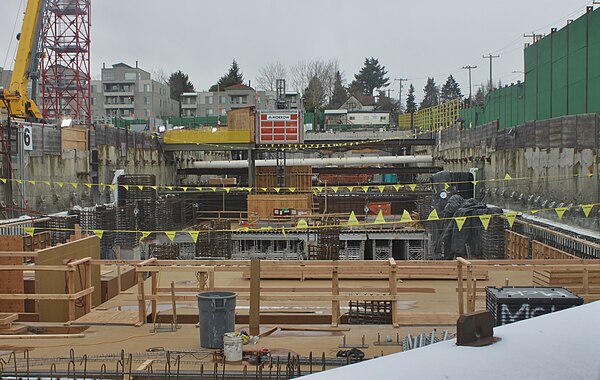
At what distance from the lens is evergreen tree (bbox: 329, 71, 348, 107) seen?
148 meters

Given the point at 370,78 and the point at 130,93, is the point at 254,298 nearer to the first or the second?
the point at 130,93

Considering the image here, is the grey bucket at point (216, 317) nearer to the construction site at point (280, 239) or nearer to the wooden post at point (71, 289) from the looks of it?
the construction site at point (280, 239)

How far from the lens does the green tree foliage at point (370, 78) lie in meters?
161

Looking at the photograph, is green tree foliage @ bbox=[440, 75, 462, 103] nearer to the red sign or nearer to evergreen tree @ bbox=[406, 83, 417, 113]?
evergreen tree @ bbox=[406, 83, 417, 113]

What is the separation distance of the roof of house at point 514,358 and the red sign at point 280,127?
38.6 m

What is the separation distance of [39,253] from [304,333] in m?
4.87

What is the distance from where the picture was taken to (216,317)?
9656 mm

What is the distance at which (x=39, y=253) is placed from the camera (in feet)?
37.8

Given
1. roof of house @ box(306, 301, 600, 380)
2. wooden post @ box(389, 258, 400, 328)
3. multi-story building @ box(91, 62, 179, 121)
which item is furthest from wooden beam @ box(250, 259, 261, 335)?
multi-story building @ box(91, 62, 179, 121)

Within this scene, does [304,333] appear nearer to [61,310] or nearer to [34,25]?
[61,310]

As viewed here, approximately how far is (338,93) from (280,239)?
4685 inches

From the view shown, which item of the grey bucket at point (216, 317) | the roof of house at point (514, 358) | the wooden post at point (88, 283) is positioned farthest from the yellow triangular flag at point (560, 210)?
the roof of house at point (514, 358)

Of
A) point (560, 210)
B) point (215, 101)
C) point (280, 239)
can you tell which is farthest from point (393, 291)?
point (215, 101)

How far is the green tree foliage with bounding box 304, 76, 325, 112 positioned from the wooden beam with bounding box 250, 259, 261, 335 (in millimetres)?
114537
